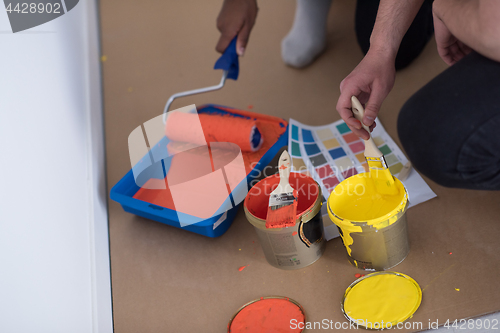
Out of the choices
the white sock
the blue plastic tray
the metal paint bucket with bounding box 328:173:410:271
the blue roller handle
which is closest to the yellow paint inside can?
the metal paint bucket with bounding box 328:173:410:271

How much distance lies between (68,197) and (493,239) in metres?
0.90

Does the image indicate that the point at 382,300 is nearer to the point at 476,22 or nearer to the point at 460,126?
the point at 460,126

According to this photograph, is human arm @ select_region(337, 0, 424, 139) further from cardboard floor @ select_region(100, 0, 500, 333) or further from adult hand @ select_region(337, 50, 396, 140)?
cardboard floor @ select_region(100, 0, 500, 333)

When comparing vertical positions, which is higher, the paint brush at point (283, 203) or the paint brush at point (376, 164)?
the paint brush at point (376, 164)

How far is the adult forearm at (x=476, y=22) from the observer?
615mm

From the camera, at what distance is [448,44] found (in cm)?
83

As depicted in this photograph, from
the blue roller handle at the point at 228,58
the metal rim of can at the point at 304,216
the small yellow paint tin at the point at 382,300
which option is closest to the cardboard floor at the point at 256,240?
the small yellow paint tin at the point at 382,300

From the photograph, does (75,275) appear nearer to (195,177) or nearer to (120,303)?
(120,303)

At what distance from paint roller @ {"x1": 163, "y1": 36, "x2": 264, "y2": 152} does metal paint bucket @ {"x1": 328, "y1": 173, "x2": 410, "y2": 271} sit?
0.32 meters

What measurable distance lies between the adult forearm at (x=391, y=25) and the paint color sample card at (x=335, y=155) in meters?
0.33

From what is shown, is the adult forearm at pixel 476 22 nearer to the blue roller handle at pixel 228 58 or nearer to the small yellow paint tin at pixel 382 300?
the small yellow paint tin at pixel 382 300

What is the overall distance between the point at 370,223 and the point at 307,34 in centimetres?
93

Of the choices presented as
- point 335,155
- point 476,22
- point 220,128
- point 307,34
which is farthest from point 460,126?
point 307,34

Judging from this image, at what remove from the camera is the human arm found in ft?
2.65
